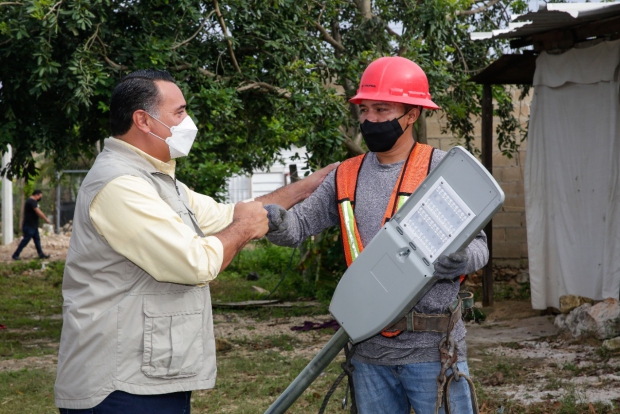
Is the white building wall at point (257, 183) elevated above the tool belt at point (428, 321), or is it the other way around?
the tool belt at point (428, 321)

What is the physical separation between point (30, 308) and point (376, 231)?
29.7 ft

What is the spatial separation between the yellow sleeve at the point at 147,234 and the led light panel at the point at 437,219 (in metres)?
0.70

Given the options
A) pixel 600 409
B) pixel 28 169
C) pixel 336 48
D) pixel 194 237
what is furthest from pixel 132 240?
pixel 336 48

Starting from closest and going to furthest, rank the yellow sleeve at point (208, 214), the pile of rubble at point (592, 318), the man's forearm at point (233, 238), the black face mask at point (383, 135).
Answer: the man's forearm at point (233, 238)
the black face mask at point (383, 135)
the yellow sleeve at point (208, 214)
the pile of rubble at point (592, 318)

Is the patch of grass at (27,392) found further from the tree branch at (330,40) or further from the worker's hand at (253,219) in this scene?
the tree branch at (330,40)

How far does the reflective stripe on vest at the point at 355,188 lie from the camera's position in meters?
2.82

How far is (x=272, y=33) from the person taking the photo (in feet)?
24.8

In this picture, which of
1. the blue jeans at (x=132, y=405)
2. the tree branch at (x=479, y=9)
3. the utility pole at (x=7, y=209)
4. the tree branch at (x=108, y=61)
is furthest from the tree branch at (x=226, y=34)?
the utility pole at (x=7, y=209)

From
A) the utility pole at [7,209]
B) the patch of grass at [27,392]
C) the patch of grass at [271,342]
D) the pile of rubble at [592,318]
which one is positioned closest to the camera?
the patch of grass at [27,392]

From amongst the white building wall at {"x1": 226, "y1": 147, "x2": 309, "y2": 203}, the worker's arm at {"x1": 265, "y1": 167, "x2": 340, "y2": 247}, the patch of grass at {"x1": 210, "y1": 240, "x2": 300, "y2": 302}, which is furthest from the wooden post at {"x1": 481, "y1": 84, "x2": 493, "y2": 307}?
the white building wall at {"x1": 226, "y1": 147, "x2": 309, "y2": 203}

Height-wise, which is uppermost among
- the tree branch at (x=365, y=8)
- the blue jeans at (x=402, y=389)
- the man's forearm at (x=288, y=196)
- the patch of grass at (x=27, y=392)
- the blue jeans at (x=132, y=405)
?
the tree branch at (x=365, y=8)

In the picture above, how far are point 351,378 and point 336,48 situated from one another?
7.00m

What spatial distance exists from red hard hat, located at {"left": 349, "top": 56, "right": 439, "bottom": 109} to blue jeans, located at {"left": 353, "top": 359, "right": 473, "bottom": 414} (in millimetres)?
995

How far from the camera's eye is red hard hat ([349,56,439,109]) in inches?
116
